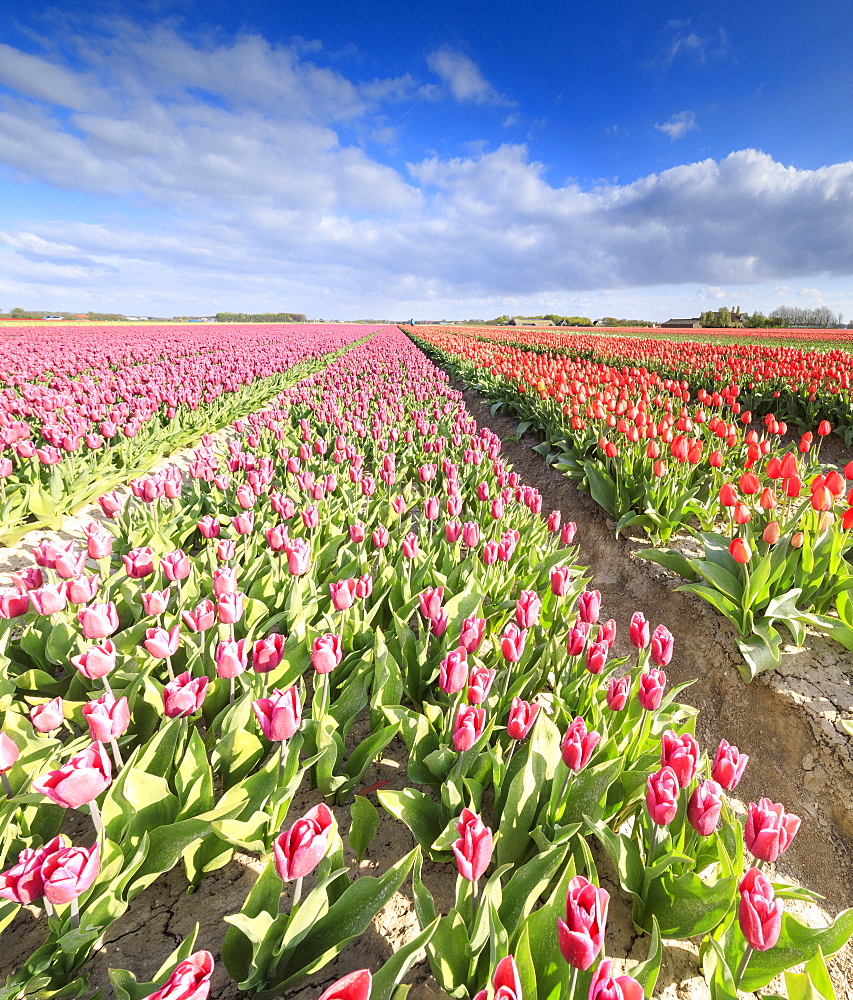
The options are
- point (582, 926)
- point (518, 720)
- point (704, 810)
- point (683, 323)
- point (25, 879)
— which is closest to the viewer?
point (582, 926)

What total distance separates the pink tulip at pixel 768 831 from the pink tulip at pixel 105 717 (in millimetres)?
1753

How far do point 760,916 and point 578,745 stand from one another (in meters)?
0.52

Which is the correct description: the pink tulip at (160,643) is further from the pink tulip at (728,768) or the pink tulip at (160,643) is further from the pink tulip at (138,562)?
the pink tulip at (728,768)

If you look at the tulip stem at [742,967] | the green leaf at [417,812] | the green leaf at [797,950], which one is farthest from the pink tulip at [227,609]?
the green leaf at [797,950]

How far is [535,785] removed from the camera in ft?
5.79

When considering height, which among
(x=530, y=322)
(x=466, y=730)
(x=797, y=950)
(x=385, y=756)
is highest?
(x=530, y=322)

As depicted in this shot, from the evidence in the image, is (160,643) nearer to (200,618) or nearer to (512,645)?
(200,618)

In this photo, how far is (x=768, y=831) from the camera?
1.22 m

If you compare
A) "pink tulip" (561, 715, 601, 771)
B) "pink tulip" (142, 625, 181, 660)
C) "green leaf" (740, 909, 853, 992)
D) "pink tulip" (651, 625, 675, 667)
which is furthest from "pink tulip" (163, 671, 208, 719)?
"green leaf" (740, 909, 853, 992)

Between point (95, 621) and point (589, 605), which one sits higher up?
point (95, 621)

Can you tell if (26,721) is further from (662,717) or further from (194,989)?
(662,717)

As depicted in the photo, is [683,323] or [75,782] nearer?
[75,782]

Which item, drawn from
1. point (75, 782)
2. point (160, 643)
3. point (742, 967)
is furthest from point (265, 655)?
point (742, 967)

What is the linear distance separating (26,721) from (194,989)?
1428mm
